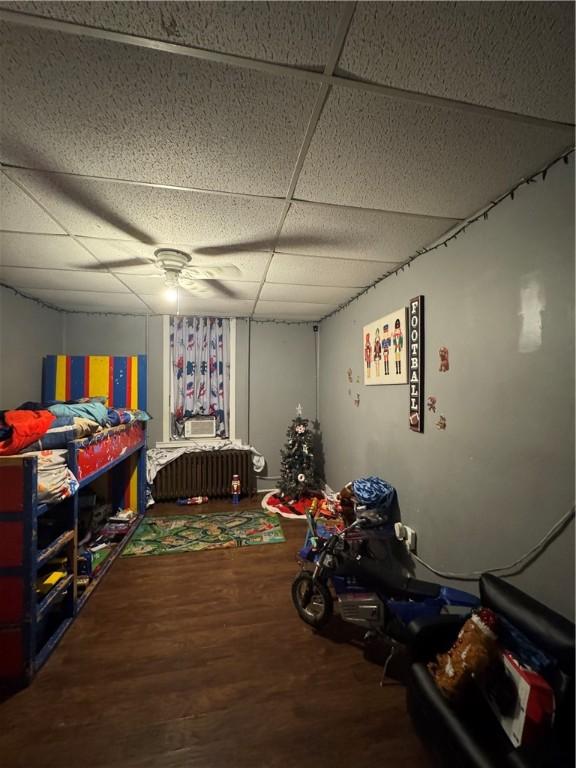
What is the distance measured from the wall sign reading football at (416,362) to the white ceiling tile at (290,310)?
166cm

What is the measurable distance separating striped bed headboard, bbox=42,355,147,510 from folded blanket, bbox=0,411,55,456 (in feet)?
7.11

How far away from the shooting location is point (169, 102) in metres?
1.05

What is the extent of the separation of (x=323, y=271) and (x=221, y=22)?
193cm

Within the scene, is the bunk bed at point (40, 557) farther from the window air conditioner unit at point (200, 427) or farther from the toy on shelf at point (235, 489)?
the toy on shelf at point (235, 489)

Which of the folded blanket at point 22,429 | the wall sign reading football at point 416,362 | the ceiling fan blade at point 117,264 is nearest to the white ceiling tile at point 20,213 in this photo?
the ceiling fan blade at point 117,264

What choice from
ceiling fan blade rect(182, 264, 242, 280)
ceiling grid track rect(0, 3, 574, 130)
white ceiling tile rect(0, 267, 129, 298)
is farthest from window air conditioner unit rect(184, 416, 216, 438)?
ceiling grid track rect(0, 3, 574, 130)

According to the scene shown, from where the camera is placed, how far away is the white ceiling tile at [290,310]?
3824mm

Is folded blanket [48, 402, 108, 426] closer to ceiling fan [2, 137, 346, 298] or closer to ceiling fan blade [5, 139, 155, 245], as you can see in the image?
ceiling fan [2, 137, 346, 298]

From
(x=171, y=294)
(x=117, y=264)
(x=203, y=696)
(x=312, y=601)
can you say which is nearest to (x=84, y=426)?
(x=117, y=264)

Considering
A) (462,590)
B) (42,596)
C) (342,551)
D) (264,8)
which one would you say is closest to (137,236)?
(264,8)

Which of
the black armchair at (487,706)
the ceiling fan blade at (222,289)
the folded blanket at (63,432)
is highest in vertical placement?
the ceiling fan blade at (222,289)

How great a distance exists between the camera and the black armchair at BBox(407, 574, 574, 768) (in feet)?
3.20

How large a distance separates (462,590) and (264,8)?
276 centimetres

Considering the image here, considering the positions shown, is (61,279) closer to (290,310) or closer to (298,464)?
(290,310)
